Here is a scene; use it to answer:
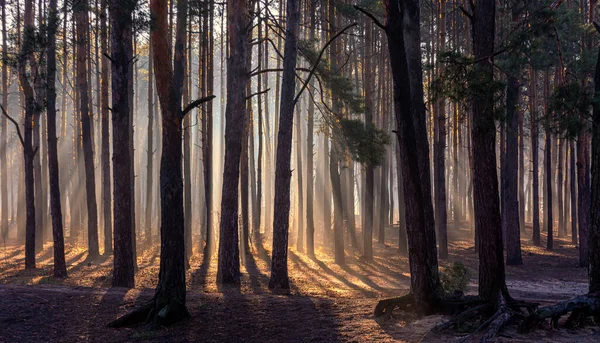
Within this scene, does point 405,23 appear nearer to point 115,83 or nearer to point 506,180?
point 115,83

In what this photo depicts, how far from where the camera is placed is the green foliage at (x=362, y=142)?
17.5m

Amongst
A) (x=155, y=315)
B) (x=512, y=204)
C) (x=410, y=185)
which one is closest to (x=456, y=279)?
(x=410, y=185)

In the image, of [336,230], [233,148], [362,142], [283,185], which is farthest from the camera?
[336,230]

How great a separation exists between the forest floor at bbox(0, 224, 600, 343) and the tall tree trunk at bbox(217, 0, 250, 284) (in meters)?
0.82

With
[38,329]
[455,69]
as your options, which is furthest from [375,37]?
[38,329]

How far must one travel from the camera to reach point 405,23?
494 inches

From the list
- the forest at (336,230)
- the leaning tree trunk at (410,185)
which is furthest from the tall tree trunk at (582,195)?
the leaning tree trunk at (410,185)

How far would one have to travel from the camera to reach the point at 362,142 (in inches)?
689

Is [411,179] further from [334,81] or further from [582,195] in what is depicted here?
[582,195]

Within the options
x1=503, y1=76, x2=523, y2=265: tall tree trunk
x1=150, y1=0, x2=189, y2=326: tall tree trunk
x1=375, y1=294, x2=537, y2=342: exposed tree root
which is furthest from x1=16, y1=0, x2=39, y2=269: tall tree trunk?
x1=503, y1=76, x2=523, y2=265: tall tree trunk

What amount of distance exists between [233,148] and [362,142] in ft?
13.2

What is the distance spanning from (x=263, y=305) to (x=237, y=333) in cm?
235

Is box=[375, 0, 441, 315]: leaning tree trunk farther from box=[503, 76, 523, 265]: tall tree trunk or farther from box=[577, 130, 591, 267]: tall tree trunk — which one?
box=[577, 130, 591, 267]: tall tree trunk

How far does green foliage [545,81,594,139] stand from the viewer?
34.1ft
